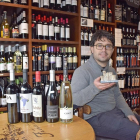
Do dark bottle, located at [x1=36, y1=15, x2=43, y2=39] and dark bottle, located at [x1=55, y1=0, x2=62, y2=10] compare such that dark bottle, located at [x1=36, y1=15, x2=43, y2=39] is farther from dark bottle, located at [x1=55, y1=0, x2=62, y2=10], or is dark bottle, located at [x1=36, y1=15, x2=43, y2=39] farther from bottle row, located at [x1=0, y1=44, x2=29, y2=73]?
dark bottle, located at [x1=55, y1=0, x2=62, y2=10]

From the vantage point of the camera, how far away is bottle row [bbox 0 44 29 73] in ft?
6.69

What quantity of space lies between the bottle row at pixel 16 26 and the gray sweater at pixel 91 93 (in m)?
0.92

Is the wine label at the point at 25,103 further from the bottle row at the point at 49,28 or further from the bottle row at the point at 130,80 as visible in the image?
the bottle row at the point at 130,80

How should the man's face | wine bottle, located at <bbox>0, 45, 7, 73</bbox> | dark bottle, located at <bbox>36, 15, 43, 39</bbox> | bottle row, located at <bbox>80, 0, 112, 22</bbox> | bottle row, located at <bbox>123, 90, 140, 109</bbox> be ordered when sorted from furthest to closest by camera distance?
bottle row, located at <bbox>123, 90, 140, 109</bbox>, bottle row, located at <bbox>80, 0, 112, 22</bbox>, dark bottle, located at <bbox>36, 15, 43, 39</bbox>, wine bottle, located at <bbox>0, 45, 7, 73</bbox>, the man's face

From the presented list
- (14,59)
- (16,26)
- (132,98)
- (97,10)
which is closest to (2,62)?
(14,59)

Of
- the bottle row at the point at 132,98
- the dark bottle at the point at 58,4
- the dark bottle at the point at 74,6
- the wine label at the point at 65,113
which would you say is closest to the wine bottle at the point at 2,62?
the dark bottle at the point at 58,4

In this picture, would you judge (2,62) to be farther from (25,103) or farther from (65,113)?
(65,113)

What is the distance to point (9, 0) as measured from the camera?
202 centimetres

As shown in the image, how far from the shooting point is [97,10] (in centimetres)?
265

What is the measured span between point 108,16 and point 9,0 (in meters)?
1.48

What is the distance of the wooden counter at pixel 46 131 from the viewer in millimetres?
824

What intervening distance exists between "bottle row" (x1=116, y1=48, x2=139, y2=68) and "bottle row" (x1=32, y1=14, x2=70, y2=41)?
101cm

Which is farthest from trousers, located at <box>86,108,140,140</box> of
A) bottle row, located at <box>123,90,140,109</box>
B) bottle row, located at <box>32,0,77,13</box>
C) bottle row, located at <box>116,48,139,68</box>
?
bottle row, located at <box>123,90,140,109</box>

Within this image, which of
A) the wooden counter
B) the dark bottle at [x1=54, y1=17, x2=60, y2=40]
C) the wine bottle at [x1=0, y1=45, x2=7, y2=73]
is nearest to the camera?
the wooden counter
